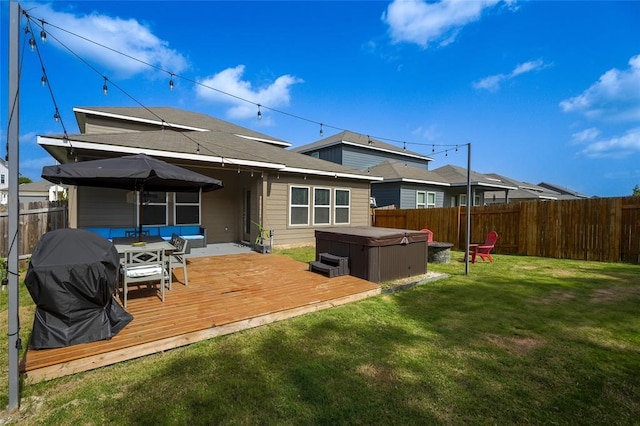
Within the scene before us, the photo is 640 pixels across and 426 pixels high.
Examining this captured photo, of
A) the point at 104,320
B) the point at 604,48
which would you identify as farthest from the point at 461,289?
the point at 604,48

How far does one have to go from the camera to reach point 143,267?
437 cm

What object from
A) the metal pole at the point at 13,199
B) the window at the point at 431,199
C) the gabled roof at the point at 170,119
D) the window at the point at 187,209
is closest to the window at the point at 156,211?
the window at the point at 187,209

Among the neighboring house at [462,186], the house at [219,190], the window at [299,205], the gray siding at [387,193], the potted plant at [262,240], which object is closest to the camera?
the house at [219,190]

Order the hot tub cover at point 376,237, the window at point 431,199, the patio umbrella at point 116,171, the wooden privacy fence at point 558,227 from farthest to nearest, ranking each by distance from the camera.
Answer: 1. the window at point 431,199
2. the wooden privacy fence at point 558,227
3. the hot tub cover at point 376,237
4. the patio umbrella at point 116,171

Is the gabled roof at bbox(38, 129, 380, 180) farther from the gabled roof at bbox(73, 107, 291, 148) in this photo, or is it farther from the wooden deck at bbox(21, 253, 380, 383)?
the wooden deck at bbox(21, 253, 380, 383)

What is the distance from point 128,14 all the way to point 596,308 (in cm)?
1304

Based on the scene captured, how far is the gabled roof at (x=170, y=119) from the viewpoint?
41.6 feet

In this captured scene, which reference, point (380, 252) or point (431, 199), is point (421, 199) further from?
point (380, 252)

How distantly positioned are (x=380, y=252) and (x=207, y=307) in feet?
11.2

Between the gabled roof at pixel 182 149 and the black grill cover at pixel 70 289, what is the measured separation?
516cm

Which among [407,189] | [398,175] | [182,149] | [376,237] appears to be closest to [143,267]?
[376,237]

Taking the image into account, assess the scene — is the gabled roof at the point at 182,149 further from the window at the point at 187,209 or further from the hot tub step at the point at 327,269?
the hot tub step at the point at 327,269

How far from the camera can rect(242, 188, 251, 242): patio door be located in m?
10.8

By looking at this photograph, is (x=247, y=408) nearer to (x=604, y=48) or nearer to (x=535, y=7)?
(x=535, y=7)
